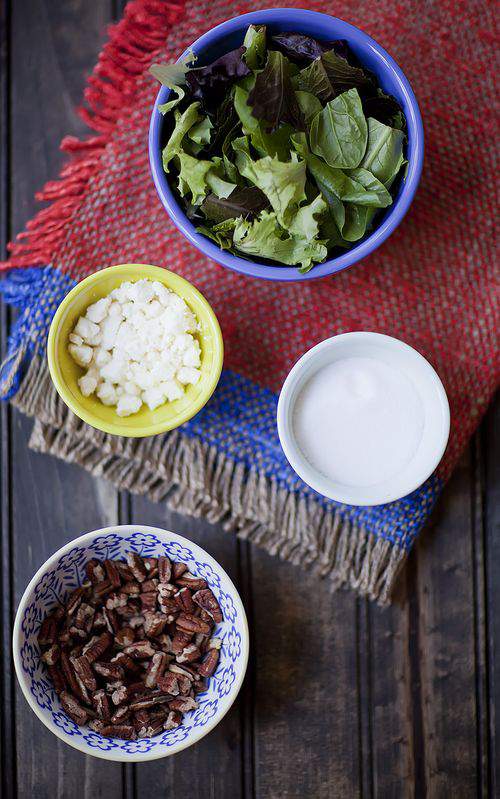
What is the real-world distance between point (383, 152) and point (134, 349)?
341 millimetres

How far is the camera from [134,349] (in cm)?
83

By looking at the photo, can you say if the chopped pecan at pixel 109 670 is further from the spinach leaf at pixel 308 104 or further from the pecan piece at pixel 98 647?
the spinach leaf at pixel 308 104

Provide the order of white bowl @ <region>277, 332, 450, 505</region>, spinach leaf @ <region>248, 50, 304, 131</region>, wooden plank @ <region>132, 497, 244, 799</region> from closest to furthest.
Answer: spinach leaf @ <region>248, 50, 304, 131</region> → white bowl @ <region>277, 332, 450, 505</region> → wooden plank @ <region>132, 497, 244, 799</region>

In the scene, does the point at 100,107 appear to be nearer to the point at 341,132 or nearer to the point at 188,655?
the point at 341,132

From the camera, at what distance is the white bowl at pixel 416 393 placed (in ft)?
2.67

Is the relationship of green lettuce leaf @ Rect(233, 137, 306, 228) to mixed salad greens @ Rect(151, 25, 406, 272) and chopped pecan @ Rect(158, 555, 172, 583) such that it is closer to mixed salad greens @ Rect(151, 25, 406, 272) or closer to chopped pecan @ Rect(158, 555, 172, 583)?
mixed salad greens @ Rect(151, 25, 406, 272)

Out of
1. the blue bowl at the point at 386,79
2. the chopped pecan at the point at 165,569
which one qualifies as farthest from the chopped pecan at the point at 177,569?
the blue bowl at the point at 386,79

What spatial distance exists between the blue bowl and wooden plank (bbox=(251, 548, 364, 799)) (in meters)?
0.38

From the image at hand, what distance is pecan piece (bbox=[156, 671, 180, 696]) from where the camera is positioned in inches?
33.5

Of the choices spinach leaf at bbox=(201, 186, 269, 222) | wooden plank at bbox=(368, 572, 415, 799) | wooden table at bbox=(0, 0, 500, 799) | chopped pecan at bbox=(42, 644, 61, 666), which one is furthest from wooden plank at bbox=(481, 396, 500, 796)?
chopped pecan at bbox=(42, 644, 61, 666)

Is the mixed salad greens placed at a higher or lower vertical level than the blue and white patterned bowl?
higher

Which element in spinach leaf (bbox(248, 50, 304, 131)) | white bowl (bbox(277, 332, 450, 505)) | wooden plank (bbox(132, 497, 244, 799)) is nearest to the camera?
spinach leaf (bbox(248, 50, 304, 131))

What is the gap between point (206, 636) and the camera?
2.85 ft

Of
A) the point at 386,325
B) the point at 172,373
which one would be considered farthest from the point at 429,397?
the point at 172,373
